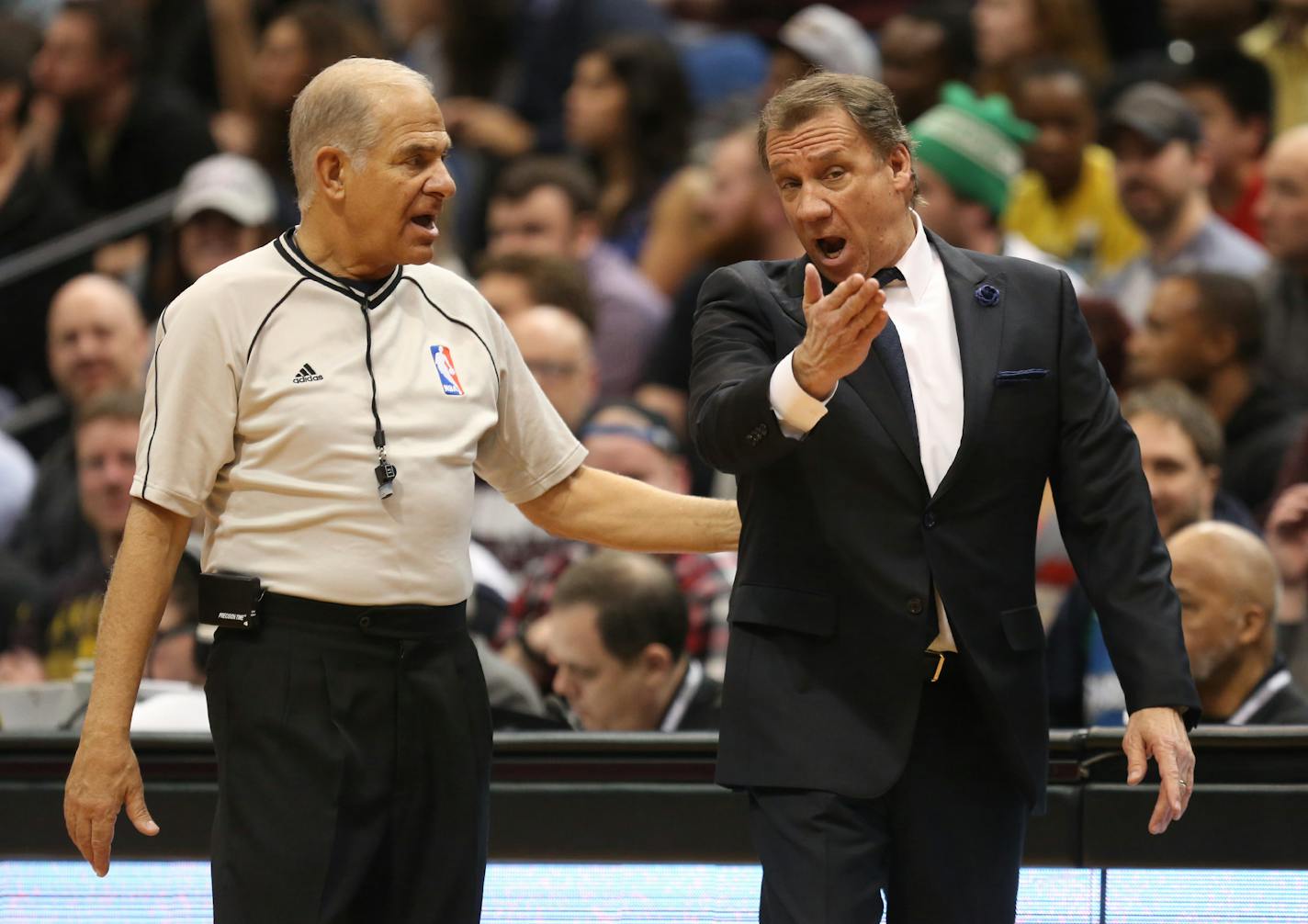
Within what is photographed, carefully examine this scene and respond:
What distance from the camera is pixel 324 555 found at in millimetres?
2893

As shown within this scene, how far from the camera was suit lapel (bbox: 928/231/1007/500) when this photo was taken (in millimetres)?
2838

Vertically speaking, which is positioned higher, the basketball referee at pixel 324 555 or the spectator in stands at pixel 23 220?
the spectator in stands at pixel 23 220

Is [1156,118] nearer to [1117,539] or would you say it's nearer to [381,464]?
[1117,539]

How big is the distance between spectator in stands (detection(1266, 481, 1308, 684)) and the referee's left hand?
7.96 feet

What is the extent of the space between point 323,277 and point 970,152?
149 inches

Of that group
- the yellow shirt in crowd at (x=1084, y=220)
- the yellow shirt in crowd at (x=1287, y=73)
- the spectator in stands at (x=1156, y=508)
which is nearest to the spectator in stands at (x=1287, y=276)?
the yellow shirt in crowd at (x=1084, y=220)

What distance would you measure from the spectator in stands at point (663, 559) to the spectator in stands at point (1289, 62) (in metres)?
3.26

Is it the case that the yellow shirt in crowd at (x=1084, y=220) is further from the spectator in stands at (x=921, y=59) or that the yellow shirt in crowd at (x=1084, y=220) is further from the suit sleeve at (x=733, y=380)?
the suit sleeve at (x=733, y=380)

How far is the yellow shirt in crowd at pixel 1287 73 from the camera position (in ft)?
25.0

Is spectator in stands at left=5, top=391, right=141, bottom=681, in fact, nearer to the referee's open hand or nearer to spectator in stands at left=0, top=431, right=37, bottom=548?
spectator in stands at left=0, top=431, right=37, bottom=548

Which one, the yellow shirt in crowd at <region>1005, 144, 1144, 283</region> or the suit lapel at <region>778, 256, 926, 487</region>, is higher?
the yellow shirt in crowd at <region>1005, 144, 1144, 283</region>

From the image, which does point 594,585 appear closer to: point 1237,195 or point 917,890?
point 917,890

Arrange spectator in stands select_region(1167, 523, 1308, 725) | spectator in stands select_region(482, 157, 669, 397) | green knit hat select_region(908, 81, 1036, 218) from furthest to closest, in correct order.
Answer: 1. spectator in stands select_region(482, 157, 669, 397)
2. green knit hat select_region(908, 81, 1036, 218)
3. spectator in stands select_region(1167, 523, 1308, 725)

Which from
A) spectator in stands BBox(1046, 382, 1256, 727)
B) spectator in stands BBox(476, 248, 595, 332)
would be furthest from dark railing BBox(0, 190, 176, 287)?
spectator in stands BBox(1046, 382, 1256, 727)
